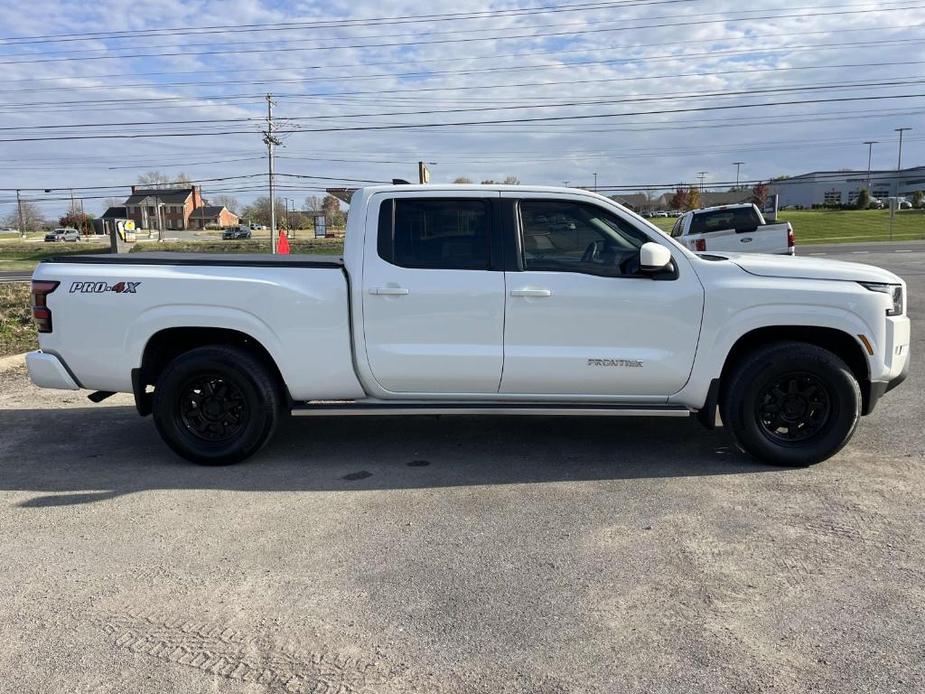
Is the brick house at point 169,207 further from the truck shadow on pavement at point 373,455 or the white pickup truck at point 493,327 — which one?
the white pickup truck at point 493,327

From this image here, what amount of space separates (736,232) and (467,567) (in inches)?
561

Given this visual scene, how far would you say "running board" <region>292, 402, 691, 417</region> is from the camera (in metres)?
4.99

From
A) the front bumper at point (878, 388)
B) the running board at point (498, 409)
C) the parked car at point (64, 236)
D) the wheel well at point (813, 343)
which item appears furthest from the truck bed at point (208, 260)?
the parked car at point (64, 236)

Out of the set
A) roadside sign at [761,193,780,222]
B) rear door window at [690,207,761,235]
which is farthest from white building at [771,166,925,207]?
rear door window at [690,207,761,235]

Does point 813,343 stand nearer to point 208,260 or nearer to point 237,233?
point 208,260

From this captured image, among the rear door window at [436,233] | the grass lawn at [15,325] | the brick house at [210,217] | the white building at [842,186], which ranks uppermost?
the white building at [842,186]

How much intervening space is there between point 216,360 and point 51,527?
1440 mm

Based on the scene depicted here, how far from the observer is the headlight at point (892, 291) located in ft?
16.1

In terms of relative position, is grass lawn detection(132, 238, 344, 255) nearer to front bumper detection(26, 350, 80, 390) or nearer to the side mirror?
front bumper detection(26, 350, 80, 390)

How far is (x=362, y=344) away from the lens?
16.5 feet

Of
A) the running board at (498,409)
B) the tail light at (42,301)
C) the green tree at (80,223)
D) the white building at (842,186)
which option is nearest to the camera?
the running board at (498,409)

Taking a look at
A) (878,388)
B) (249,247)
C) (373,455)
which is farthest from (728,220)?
(249,247)

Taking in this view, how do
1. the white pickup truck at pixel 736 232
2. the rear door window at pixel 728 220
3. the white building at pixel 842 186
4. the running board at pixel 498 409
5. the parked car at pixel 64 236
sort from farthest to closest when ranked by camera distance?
the white building at pixel 842 186 < the parked car at pixel 64 236 < the rear door window at pixel 728 220 < the white pickup truck at pixel 736 232 < the running board at pixel 498 409

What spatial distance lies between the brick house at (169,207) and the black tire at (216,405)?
390ft
